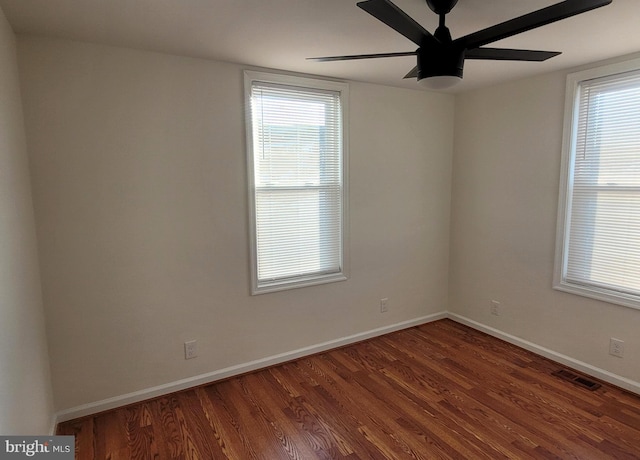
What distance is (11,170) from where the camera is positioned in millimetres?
1769

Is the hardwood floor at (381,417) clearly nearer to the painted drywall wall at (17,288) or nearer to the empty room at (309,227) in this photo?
the empty room at (309,227)

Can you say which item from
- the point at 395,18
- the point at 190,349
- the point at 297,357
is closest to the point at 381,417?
the point at 297,357

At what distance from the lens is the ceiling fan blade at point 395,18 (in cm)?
123

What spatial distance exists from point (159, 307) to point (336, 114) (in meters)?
2.05

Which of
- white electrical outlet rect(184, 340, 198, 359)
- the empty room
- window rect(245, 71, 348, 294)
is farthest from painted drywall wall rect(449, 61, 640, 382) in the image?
white electrical outlet rect(184, 340, 198, 359)

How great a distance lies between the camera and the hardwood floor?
212 centimetres

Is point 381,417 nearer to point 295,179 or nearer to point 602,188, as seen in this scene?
point 295,179

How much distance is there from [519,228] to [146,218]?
3.04m

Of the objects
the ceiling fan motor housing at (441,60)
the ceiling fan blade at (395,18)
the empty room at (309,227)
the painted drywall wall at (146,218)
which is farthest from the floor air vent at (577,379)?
the ceiling fan blade at (395,18)

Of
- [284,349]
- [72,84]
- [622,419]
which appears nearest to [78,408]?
[284,349]

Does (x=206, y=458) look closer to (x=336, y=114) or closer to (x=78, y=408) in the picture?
(x=78, y=408)

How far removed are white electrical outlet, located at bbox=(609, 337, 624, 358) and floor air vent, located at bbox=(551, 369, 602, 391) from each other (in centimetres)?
26

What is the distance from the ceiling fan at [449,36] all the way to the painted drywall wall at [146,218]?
1498 mm

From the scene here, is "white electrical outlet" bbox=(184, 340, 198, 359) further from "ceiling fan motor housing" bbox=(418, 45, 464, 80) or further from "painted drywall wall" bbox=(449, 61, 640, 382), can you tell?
"painted drywall wall" bbox=(449, 61, 640, 382)
